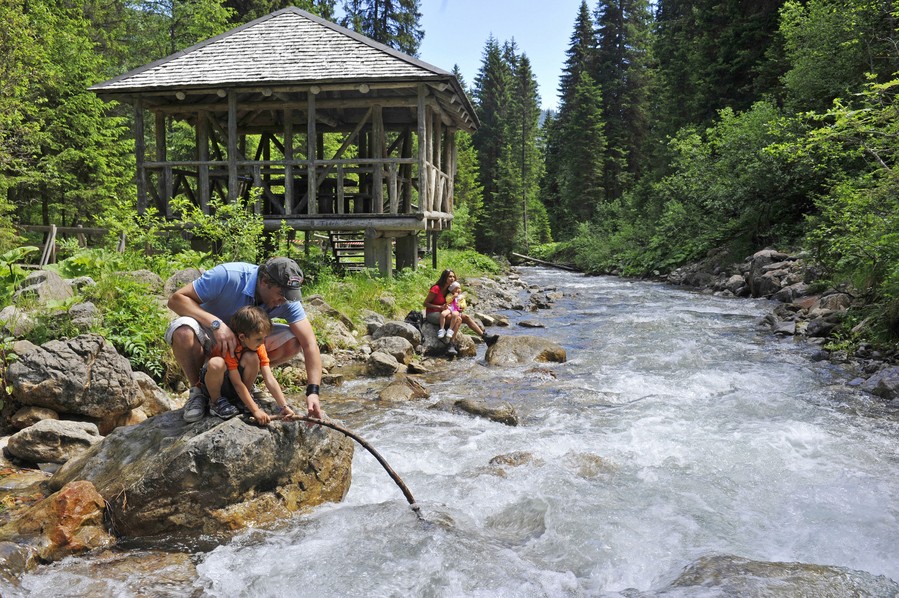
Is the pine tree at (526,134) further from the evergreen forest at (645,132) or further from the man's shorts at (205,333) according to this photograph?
the man's shorts at (205,333)

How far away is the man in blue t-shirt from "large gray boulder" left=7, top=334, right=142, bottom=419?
198 cm

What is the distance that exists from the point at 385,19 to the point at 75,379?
30.7 m

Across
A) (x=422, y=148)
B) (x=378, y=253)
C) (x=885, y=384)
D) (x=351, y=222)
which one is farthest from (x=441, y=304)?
(x=885, y=384)

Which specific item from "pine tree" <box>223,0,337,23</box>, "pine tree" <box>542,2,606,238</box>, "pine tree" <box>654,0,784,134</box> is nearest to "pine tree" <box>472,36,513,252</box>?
"pine tree" <box>542,2,606,238</box>

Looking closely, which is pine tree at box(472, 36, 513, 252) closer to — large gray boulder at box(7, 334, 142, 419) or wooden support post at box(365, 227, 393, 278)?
wooden support post at box(365, 227, 393, 278)

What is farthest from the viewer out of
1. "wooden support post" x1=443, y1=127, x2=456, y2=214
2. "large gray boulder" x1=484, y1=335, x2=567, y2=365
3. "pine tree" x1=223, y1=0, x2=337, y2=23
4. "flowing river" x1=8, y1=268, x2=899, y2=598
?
"pine tree" x1=223, y1=0, x2=337, y2=23

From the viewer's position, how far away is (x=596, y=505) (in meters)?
4.93

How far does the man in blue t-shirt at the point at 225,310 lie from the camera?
4.54 metres

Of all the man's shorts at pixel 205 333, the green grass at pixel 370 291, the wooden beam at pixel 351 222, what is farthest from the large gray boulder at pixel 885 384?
the wooden beam at pixel 351 222

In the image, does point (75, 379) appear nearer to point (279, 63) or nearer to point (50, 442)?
point (50, 442)

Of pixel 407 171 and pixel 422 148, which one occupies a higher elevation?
pixel 422 148

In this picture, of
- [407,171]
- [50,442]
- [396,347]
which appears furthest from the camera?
[407,171]

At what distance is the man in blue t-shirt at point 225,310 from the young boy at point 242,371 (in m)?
0.09

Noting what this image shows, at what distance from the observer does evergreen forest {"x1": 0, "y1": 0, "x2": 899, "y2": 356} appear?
462 inches
